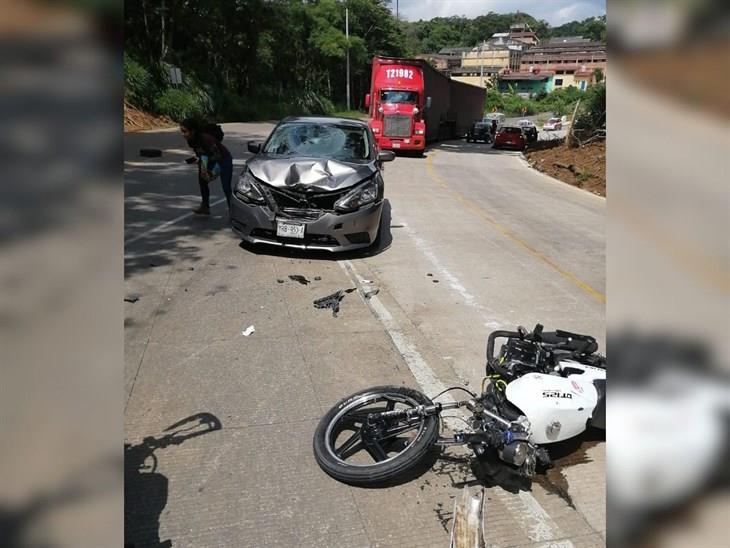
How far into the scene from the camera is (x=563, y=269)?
29.3 ft

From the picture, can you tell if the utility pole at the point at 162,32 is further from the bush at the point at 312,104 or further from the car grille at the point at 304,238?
the car grille at the point at 304,238

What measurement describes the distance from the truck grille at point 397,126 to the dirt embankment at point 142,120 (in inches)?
430

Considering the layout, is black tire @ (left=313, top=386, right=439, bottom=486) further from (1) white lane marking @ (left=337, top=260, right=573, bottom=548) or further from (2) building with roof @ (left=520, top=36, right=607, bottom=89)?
(2) building with roof @ (left=520, top=36, right=607, bottom=89)

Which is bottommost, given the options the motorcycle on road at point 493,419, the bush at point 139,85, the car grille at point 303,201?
the motorcycle on road at point 493,419

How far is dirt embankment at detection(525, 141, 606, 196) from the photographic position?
19.4 m

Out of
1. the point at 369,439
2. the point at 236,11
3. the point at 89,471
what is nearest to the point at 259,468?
the point at 369,439

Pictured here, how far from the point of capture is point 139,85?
102 feet

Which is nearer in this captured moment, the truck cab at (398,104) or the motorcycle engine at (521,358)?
the motorcycle engine at (521,358)

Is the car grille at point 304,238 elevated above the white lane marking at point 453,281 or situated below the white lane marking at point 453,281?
above

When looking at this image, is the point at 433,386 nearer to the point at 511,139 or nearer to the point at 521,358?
the point at 521,358

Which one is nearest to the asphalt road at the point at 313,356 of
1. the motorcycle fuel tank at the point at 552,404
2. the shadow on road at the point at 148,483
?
the shadow on road at the point at 148,483

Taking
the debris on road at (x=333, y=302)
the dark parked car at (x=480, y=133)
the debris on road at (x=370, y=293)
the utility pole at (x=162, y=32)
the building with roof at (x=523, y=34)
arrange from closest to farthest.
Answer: the debris on road at (x=333, y=302) → the debris on road at (x=370, y=293) → the utility pole at (x=162, y=32) → the dark parked car at (x=480, y=133) → the building with roof at (x=523, y=34)

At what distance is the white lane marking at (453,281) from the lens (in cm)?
656

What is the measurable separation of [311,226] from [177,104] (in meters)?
27.9
